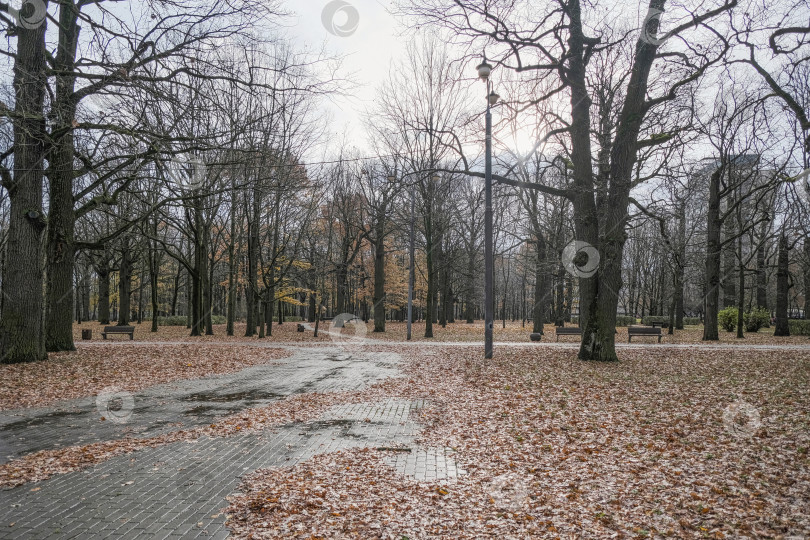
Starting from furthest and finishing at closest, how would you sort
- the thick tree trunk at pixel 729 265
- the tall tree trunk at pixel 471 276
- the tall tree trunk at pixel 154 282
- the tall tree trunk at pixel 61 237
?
1. the tall tree trunk at pixel 471 276
2. the tall tree trunk at pixel 154 282
3. the thick tree trunk at pixel 729 265
4. the tall tree trunk at pixel 61 237

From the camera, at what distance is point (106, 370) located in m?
11.5

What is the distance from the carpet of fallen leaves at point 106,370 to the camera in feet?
29.0

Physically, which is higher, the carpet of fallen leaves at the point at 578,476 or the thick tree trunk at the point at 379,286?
the thick tree trunk at the point at 379,286

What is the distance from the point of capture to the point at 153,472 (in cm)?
483

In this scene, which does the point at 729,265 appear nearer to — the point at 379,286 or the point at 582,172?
the point at 379,286

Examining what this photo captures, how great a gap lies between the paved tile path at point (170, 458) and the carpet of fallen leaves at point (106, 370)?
888mm

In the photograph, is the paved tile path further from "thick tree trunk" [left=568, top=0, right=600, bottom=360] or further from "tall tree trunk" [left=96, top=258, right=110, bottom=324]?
"tall tree trunk" [left=96, top=258, right=110, bottom=324]

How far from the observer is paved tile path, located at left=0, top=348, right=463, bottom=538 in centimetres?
374

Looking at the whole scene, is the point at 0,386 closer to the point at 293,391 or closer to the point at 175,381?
the point at 175,381

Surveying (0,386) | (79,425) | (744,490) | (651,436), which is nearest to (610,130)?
(651,436)

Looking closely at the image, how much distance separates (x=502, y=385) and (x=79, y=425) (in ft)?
24.4

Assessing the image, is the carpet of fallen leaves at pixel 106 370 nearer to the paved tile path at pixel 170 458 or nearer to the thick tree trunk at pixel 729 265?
Answer: the paved tile path at pixel 170 458

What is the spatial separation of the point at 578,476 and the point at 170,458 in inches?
175

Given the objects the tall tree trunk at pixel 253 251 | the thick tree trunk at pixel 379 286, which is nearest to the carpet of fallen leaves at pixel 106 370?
the tall tree trunk at pixel 253 251
